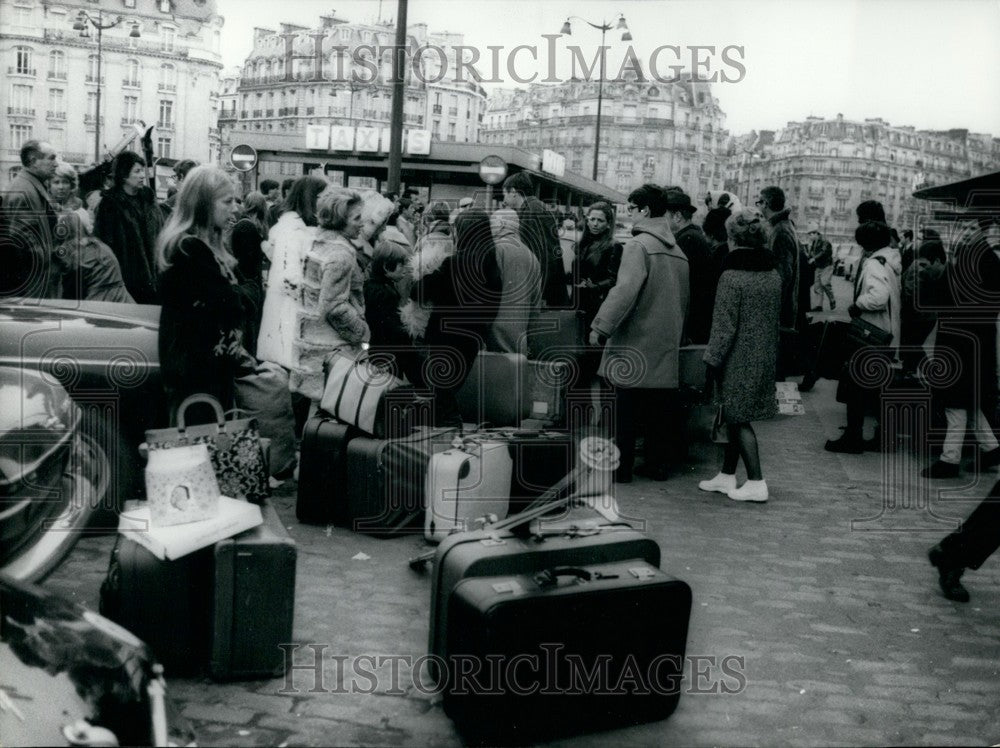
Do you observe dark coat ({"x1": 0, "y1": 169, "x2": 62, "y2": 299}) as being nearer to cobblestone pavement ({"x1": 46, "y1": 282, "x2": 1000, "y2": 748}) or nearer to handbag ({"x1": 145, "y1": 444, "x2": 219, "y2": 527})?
cobblestone pavement ({"x1": 46, "y1": 282, "x2": 1000, "y2": 748})

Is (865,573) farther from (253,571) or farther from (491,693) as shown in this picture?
(253,571)

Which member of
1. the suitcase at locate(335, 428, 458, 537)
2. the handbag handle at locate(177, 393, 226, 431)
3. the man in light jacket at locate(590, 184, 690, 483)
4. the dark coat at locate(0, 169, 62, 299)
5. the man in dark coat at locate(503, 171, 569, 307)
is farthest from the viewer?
the man in dark coat at locate(503, 171, 569, 307)

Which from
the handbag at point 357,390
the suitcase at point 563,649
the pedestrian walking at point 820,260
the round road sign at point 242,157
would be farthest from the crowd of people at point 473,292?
the pedestrian walking at point 820,260

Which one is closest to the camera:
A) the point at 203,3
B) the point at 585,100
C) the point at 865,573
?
the point at 865,573

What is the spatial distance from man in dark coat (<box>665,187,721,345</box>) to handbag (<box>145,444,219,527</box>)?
215 inches

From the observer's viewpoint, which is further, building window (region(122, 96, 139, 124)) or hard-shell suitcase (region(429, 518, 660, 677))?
building window (region(122, 96, 139, 124))

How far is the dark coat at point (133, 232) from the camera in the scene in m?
7.69

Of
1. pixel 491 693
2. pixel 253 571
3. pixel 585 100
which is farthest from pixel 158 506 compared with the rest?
pixel 585 100

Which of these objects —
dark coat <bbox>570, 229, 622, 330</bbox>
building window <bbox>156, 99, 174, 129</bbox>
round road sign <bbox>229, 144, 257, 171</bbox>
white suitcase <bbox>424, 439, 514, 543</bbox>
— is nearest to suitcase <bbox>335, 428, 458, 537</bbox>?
white suitcase <bbox>424, 439, 514, 543</bbox>

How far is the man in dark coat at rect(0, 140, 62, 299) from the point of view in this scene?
6.25 meters

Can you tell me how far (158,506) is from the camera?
4.06 meters

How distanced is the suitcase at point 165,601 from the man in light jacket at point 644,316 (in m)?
4.24

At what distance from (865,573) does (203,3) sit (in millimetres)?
5696

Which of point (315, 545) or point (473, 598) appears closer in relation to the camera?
point (473, 598)
